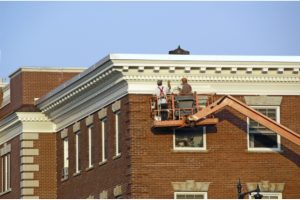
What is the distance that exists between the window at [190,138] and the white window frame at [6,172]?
51.9 feet

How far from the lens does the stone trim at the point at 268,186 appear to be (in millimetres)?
61312

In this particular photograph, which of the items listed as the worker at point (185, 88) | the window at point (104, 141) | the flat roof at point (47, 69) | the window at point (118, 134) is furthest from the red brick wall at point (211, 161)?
the flat roof at point (47, 69)

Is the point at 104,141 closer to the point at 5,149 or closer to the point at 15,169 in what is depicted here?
the point at 15,169

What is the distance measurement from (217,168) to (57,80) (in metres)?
14.6

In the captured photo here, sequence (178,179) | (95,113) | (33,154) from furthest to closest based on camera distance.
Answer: (33,154)
(95,113)
(178,179)

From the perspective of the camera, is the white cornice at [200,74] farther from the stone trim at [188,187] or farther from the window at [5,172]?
the window at [5,172]

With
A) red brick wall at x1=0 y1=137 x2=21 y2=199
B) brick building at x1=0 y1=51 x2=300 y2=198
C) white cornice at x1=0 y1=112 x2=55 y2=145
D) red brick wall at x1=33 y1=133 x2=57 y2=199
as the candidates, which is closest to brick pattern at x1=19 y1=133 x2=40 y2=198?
red brick wall at x1=33 y1=133 x2=57 y2=199

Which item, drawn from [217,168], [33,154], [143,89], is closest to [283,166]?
[217,168]

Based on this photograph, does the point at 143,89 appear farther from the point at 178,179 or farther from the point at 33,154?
the point at 33,154

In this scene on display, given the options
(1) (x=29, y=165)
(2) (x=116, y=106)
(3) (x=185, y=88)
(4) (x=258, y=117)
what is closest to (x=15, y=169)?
(1) (x=29, y=165)

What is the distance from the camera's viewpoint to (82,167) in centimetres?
6812

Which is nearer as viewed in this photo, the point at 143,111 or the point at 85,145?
the point at 143,111

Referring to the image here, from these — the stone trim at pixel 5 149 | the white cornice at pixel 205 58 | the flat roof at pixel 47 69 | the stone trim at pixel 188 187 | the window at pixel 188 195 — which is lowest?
the window at pixel 188 195

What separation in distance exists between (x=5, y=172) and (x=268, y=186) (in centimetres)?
1909
